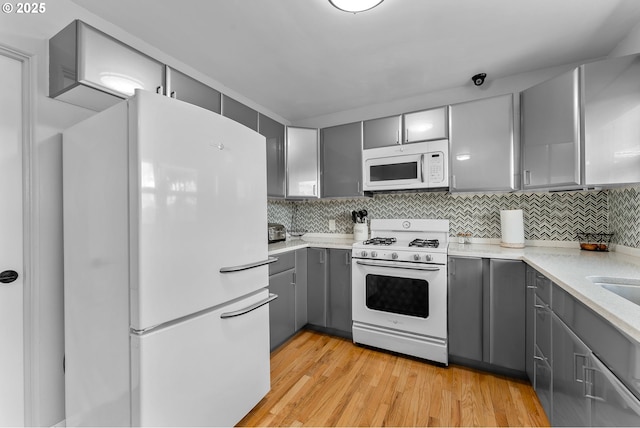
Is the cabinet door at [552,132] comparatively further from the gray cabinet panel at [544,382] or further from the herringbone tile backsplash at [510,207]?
→ the gray cabinet panel at [544,382]

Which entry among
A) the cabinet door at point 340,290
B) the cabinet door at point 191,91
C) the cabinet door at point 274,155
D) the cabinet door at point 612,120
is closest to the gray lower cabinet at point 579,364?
the cabinet door at point 612,120

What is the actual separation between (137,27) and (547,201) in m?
3.36

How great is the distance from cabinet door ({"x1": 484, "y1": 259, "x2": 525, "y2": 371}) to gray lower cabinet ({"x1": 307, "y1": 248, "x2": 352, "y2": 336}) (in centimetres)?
112

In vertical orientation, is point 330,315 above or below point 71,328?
below

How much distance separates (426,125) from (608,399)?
2.10 meters

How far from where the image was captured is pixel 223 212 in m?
1.35

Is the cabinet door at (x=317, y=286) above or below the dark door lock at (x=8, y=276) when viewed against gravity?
below

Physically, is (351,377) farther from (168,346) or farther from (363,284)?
(168,346)

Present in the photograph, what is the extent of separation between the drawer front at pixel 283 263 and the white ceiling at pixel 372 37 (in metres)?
1.61

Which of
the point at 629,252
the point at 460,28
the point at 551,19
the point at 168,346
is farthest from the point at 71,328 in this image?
the point at 629,252

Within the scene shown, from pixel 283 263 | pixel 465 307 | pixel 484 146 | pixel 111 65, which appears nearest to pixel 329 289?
pixel 283 263

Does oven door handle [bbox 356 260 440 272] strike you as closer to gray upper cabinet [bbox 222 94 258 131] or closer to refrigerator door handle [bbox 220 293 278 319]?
refrigerator door handle [bbox 220 293 278 319]

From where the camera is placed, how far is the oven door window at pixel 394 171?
2.43m

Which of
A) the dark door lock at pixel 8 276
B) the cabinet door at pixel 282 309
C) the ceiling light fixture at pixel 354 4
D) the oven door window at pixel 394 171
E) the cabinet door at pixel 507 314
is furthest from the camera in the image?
the oven door window at pixel 394 171
